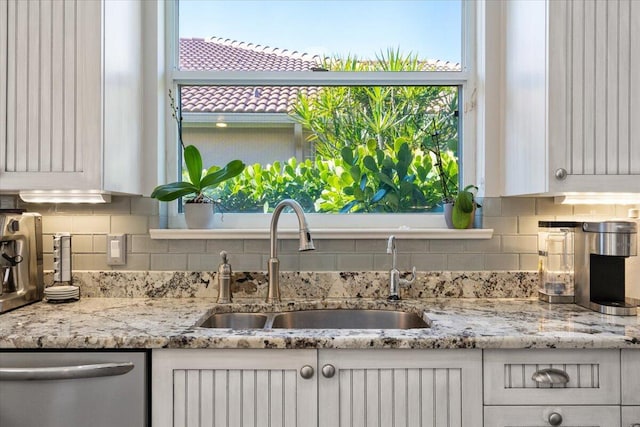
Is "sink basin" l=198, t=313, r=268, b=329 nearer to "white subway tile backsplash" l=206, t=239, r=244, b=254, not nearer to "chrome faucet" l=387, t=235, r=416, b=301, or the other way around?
"white subway tile backsplash" l=206, t=239, r=244, b=254

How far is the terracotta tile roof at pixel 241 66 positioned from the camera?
7.41ft

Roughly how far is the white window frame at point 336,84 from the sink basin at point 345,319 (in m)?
0.40

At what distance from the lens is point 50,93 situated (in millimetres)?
1695

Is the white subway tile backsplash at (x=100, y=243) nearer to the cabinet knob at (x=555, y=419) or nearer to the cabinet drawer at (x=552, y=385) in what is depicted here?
the cabinet drawer at (x=552, y=385)

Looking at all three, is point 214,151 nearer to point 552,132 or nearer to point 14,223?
point 14,223

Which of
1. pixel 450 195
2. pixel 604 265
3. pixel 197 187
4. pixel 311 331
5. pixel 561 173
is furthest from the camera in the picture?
pixel 450 195

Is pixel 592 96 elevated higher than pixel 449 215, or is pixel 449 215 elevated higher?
pixel 592 96

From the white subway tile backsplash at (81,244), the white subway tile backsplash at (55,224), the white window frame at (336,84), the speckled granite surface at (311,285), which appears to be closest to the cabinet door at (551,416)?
the speckled granite surface at (311,285)

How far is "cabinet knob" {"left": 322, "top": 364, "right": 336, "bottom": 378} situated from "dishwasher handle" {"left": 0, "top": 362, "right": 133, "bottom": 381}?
58cm

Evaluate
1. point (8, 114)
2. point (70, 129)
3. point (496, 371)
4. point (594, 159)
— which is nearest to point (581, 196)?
point (594, 159)

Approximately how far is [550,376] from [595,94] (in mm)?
930

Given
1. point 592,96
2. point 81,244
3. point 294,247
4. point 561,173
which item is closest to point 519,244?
point 561,173

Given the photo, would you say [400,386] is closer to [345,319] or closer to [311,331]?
[311,331]

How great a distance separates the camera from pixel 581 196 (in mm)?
1846
